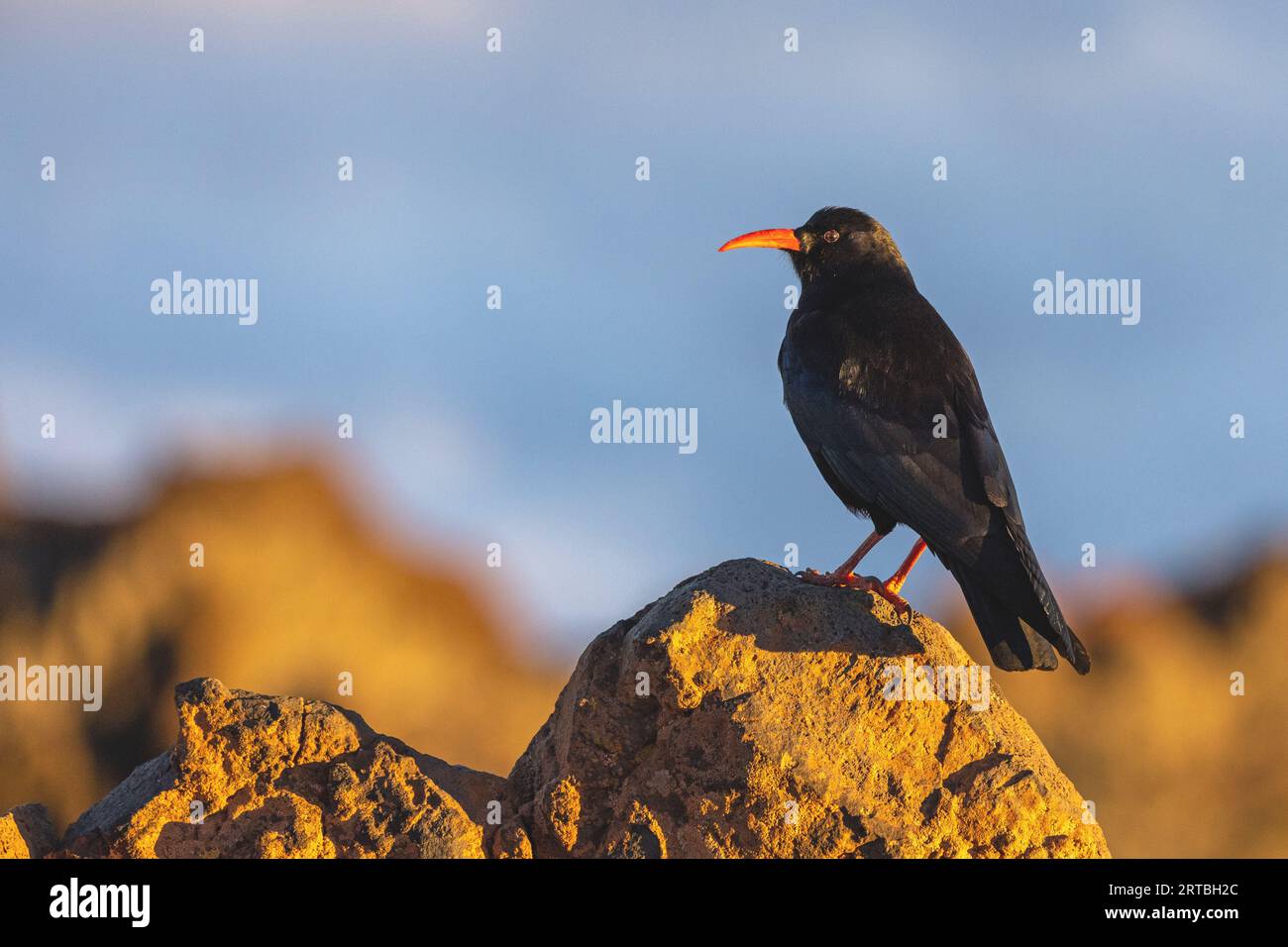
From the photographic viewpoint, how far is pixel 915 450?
7.43 meters

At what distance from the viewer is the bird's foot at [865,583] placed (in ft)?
22.6

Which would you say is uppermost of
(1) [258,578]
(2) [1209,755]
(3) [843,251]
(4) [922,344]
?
(3) [843,251]

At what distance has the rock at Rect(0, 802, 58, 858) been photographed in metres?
6.50

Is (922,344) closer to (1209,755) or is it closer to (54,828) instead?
(54,828)

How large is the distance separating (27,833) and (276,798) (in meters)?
1.40

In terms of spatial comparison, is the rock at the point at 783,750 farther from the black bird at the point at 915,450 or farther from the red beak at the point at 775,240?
the red beak at the point at 775,240

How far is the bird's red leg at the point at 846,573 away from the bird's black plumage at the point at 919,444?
14cm

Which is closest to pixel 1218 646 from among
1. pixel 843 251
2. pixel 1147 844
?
pixel 1147 844

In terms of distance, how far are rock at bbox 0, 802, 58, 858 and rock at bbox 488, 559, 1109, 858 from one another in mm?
2350

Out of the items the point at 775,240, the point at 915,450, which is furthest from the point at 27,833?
the point at 775,240

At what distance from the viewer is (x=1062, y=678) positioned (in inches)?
1086

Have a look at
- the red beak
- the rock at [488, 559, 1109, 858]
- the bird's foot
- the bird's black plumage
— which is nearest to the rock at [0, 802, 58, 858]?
the rock at [488, 559, 1109, 858]

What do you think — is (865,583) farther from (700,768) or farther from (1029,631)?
(700,768)

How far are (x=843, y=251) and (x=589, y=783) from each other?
4.33m
